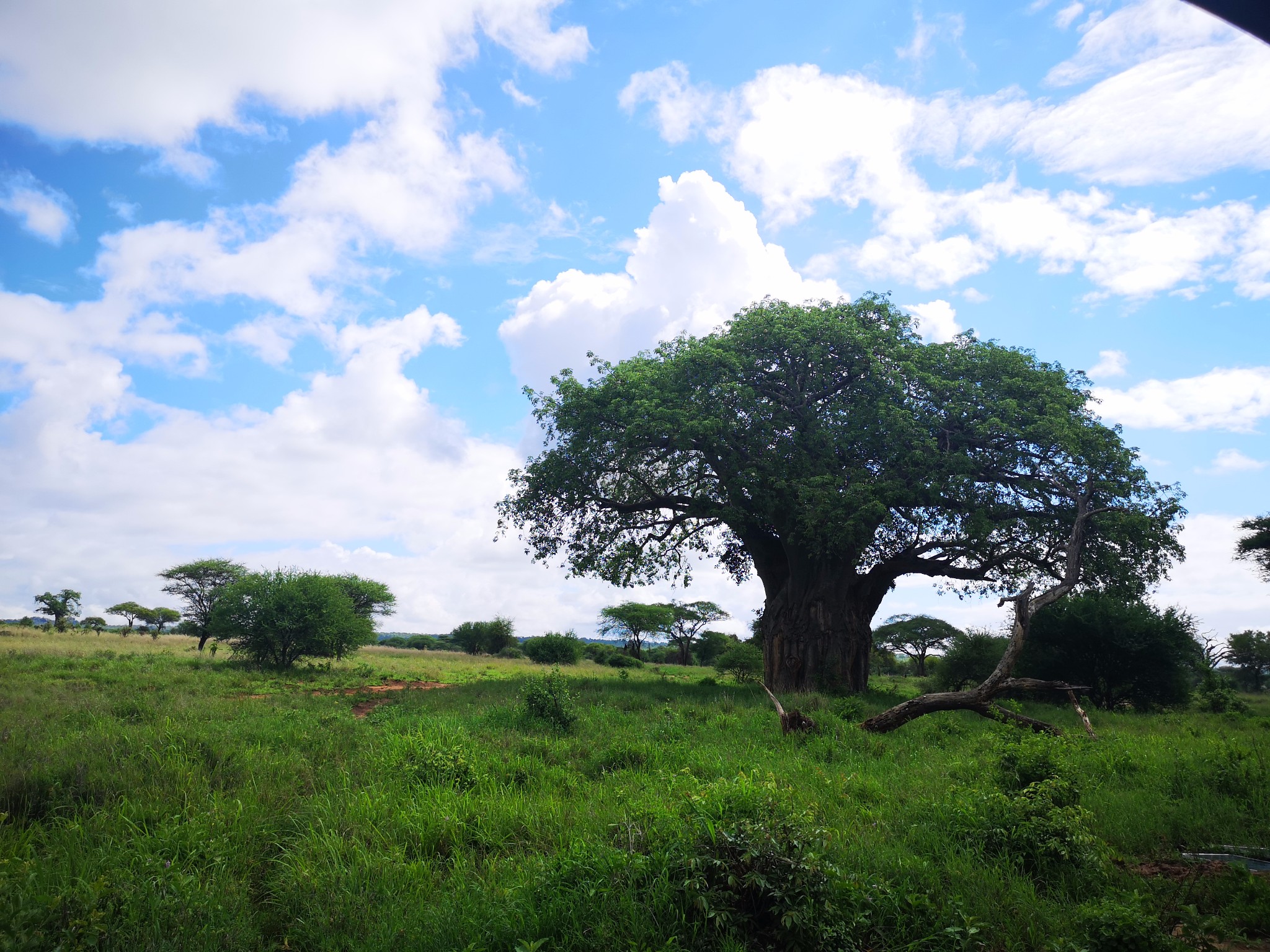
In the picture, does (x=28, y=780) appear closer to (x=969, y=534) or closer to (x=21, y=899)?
(x=21, y=899)

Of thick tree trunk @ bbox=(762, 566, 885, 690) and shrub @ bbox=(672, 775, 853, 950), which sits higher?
thick tree trunk @ bbox=(762, 566, 885, 690)

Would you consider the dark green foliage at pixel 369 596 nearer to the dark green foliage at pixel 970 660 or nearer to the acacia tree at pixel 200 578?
the acacia tree at pixel 200 578

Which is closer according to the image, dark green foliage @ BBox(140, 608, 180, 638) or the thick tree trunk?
the thick tree trunk

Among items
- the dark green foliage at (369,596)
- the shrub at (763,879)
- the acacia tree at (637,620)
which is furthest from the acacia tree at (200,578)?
the shrub at (763,879)

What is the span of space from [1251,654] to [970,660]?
2780cm

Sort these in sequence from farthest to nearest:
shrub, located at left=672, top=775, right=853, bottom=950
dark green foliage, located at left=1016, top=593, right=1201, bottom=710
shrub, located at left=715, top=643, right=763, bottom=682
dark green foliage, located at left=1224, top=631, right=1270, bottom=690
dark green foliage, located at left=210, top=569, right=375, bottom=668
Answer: dark green foliage, located at left=1224, top=631, right=1270, bottom=690 → shrub, located at left=715, top=643, right=763, bottom=682 → dark green foliage, located at left=210, top=569, right=375, bottom=668 → dark green foliage, located at left=1016, top=593, right=1201, bottom=710 → shrub, located at left=672, top=775, right=853, bottom=950

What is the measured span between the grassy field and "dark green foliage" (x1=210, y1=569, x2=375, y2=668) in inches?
522

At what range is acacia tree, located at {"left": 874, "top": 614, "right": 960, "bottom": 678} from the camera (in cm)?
3944

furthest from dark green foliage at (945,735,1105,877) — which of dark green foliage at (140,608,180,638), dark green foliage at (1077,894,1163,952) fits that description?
dark green foliage at (140,608,180,638)

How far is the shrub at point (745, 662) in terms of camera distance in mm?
27734

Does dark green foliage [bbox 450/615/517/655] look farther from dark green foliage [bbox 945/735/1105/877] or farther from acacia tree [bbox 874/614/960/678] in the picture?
dark green foliage [bbox 945/735/1105/877]

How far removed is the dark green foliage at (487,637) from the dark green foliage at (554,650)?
1078cm

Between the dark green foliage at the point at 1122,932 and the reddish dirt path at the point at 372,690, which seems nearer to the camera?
the dark green foliage at the point at 1122,932

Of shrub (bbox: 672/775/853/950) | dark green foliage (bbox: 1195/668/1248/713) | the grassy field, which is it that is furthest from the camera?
dark green foliage (bbox: 1195/668/1248/713)
